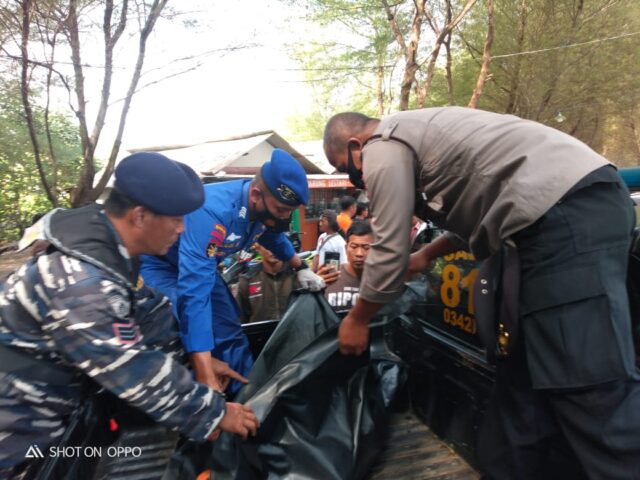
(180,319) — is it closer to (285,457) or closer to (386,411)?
(285,457)

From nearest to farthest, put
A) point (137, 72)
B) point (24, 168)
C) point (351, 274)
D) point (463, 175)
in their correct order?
1. point (463, 175)
2. point (351, 274)
3. point (137, 72)
4. point (24, 168)

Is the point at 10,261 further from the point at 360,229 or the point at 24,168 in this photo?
the point at 360,229

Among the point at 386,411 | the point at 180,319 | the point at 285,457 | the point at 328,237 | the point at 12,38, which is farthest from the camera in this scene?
the point at 328,237

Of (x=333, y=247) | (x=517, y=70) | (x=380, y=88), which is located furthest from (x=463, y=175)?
(x=380, y=88)

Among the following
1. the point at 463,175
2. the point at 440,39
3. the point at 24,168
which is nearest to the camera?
the point at 463,175

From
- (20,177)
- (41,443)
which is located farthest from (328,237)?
(20,177)

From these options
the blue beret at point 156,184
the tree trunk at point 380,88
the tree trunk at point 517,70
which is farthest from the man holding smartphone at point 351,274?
the tree trunk at point 380,88

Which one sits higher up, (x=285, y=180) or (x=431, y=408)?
(x=285, y=180)

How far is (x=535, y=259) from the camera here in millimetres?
1225

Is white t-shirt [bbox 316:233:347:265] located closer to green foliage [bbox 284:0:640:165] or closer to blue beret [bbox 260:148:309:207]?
blue beret [bbox 260:148:309:207]

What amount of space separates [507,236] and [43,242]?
1352 millimetres

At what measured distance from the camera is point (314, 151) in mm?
15859

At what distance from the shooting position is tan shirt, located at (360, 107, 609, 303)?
1.22m

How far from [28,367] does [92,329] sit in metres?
0.23
